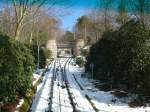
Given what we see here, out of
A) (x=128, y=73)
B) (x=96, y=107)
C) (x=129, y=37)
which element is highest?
(x=129, y=37)

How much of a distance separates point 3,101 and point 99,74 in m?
21.6

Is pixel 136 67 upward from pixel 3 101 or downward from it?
upward

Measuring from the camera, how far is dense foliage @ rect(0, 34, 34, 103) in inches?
908

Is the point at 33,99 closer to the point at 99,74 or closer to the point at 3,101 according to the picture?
the point at 3,101

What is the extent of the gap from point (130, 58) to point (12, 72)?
9996mm

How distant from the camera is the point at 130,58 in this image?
98.5 ft

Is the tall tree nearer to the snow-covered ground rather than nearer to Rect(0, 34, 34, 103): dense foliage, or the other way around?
the snow-covered ground

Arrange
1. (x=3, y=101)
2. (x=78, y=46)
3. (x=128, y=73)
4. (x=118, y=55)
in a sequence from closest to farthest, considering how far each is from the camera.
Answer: (x=3, y=101), (x=128, y=73), (x=118, y=55), (x=78, y=46)

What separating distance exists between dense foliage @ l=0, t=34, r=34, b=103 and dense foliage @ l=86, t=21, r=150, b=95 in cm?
757

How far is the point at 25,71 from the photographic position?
91.9 ft

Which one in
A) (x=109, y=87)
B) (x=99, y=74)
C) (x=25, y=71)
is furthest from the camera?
(x=99, y=74)

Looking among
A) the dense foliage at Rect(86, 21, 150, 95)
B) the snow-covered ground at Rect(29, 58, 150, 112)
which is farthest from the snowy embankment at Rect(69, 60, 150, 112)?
the dense foliage at Rect(86, 21, 150, 95)

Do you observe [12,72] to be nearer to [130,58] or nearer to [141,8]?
[130,58]

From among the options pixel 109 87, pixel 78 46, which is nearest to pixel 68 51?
pixel 78 46
